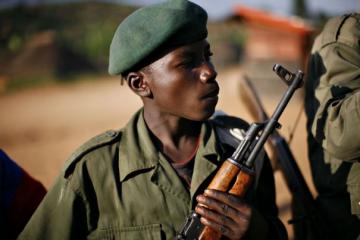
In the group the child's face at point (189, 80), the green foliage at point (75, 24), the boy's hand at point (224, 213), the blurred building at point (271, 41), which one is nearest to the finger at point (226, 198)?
the boy's hand at point (224, 213)

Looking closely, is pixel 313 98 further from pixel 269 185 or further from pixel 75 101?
pixel 75 101

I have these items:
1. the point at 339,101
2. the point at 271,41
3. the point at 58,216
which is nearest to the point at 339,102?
the point at 339,101

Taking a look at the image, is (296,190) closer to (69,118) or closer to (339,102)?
(339,102)

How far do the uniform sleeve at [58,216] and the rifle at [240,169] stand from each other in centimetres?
50

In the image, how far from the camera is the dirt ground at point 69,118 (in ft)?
26.1

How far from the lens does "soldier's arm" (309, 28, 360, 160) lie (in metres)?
2.01

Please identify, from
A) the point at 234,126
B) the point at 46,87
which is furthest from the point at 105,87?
the point at 234,126

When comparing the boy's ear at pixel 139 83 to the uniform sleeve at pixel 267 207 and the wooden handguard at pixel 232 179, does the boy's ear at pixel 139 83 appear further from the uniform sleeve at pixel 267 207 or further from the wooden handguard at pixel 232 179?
the uniform sleeve at pixel 267 207

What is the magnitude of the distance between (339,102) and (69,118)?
12811 millimetres

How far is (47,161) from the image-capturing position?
8.21m

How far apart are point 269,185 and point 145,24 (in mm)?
1117

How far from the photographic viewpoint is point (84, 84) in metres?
23.7

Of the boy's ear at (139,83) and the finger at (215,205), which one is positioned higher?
the boy's ear at (139,83)

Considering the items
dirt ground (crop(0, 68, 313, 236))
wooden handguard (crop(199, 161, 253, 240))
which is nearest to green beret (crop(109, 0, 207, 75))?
wooden handguard (crop(199, 161, 253, 240))
